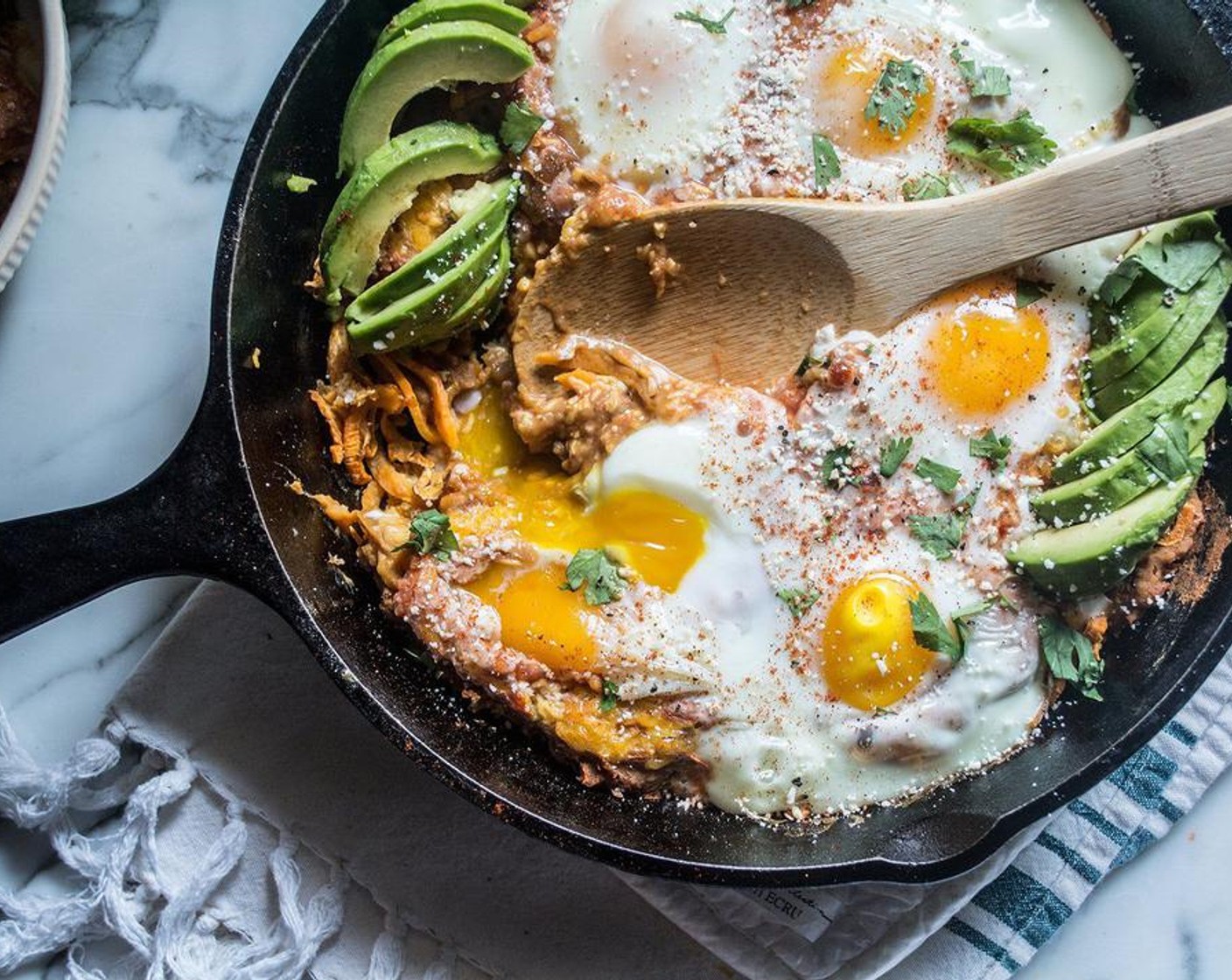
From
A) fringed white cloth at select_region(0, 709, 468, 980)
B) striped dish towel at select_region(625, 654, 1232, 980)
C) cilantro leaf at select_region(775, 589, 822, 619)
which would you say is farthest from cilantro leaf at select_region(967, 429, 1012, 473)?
fringed white cloth at select_region(0, 709, 468, 980)

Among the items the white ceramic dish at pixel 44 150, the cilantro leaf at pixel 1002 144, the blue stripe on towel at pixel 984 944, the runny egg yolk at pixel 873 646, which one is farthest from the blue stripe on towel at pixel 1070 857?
the white ceramic dish at pixel 44 150

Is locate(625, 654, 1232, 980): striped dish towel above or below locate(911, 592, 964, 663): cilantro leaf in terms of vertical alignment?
below

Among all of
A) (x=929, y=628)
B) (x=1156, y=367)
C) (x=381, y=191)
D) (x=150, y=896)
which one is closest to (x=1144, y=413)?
(x=1156, y=367)

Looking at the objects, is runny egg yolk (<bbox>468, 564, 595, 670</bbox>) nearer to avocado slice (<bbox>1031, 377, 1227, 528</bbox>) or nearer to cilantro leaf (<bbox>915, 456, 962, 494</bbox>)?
cilantro leaf (<bbox>915, 456, 962, 494</bbox>)

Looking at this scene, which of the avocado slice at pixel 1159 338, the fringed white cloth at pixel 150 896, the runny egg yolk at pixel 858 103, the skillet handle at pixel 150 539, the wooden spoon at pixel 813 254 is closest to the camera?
the skillet handle at pixel 150 539

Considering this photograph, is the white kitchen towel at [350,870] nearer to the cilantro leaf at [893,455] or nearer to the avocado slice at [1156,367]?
the avocado slice at [1156,367]
